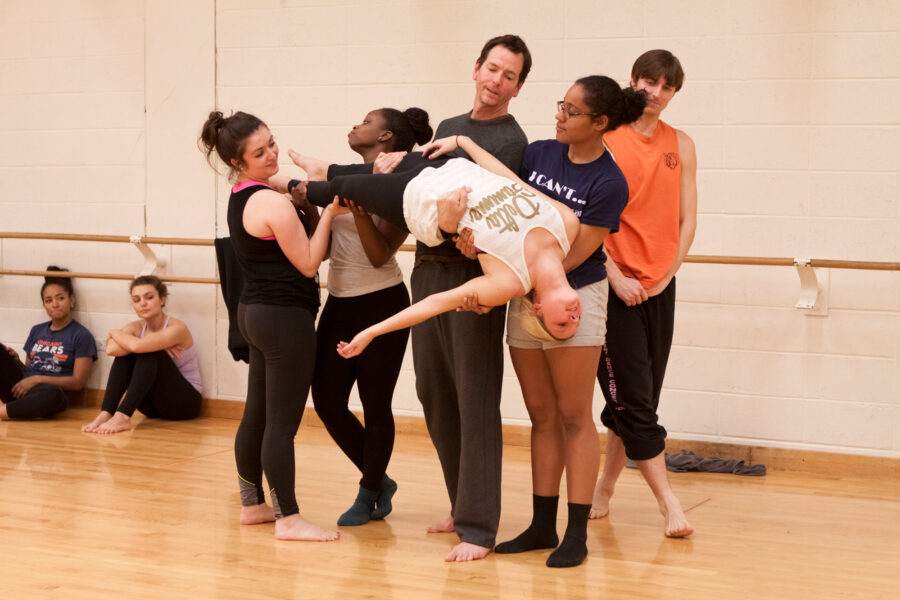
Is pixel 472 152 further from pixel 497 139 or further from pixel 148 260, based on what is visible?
pixel 148 260

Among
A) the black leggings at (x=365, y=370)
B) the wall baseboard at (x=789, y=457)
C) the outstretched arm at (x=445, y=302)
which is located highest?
the outstretched arm at (x=445, y=302)

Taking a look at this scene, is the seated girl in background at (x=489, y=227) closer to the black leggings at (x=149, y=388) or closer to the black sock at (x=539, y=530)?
the black sock at (x=539, y=530)

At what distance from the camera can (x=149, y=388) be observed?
5047 mm

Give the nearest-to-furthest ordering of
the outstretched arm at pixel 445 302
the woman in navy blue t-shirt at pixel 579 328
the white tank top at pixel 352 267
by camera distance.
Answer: the outstretched arm at pixel 445 302 → the woman in navy blue t-shirt at pixel 579 328 → the white tank top at pixel 352 267

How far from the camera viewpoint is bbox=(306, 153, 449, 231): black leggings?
285 centimetres

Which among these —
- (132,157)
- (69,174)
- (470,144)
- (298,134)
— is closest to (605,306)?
(470,144)

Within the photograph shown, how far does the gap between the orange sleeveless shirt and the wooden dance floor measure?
2.93 ft

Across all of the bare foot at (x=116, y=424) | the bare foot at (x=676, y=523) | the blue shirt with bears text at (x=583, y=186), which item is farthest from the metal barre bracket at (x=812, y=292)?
the bare foot at (x=116, y=424)

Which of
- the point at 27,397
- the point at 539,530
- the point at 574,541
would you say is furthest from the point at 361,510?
the point at 27,397

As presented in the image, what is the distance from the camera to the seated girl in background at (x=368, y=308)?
3.18m

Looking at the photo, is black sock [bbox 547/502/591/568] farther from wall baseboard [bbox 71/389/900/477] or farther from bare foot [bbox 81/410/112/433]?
bare foot [bbox 81/410/112/433]

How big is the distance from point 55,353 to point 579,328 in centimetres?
364

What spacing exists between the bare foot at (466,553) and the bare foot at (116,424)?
8.40ft

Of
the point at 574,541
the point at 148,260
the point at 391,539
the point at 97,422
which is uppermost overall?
the point at 148,260
